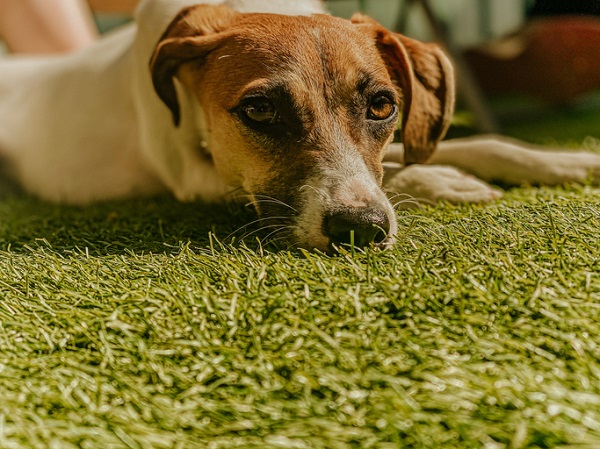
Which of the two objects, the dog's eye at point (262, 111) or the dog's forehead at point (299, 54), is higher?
the dog's forehead at point (299, 54)

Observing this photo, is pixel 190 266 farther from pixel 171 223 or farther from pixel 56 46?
pixel 56 46

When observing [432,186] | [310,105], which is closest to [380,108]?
[310,105]

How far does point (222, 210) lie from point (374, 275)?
0.96m

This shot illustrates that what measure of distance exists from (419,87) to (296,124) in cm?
61

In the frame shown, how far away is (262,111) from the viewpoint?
185 cm

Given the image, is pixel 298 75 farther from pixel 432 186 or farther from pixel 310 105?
pixel 432 186

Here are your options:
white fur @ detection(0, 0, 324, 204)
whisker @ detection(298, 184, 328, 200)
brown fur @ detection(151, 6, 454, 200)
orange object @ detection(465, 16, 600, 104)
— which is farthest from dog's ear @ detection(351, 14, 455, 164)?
orange object @ detection(465, 16, 600, 104)

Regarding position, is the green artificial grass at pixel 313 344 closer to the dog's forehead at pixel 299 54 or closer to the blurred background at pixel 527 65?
the dog's forehead at pixel 299 54

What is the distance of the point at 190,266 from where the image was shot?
61.1 inches

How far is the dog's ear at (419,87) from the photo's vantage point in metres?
2.10

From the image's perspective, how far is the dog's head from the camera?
1.67 m

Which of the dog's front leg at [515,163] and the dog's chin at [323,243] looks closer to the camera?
the dog's chin at [323,243]

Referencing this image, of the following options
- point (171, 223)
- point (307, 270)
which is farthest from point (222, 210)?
point (307, 270)

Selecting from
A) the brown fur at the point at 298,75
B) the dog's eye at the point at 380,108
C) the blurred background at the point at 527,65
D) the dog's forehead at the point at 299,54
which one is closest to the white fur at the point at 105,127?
the brown fur at the point at 298,75
